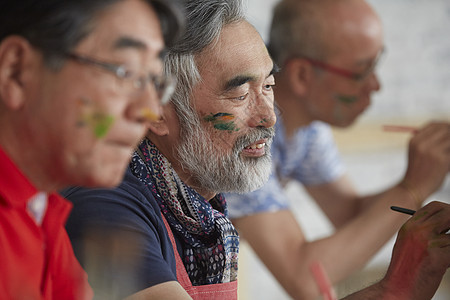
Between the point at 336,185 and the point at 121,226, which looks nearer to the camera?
the point at 121,226

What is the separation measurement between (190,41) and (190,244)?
1.22ft

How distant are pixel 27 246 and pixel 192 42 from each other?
57 centimetres

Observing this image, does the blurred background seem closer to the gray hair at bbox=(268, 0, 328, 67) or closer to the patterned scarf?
the gray hair at bbox=(268, 0, 328, 67)

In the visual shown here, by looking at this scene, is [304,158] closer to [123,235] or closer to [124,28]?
[123,235]

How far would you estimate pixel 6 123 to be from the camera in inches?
24.5

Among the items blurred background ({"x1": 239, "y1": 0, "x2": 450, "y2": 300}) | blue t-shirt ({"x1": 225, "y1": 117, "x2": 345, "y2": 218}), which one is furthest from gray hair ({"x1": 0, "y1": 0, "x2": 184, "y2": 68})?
blurred background ({"x1": 239, "y1": 0, "x2": 450, "y2": 300})

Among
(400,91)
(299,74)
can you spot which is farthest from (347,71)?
(400,91)

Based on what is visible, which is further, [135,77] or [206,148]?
[206,148]

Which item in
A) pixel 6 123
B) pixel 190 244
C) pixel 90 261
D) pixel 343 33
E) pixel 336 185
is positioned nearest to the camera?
pixel 6 123

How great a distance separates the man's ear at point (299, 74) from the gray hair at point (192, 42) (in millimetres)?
732

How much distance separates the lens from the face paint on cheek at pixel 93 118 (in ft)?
1.97

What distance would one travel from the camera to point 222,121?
1.11 m

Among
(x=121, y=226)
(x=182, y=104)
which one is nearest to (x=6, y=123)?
(x=121, y=226)

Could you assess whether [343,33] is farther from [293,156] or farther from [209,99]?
[209,99]
